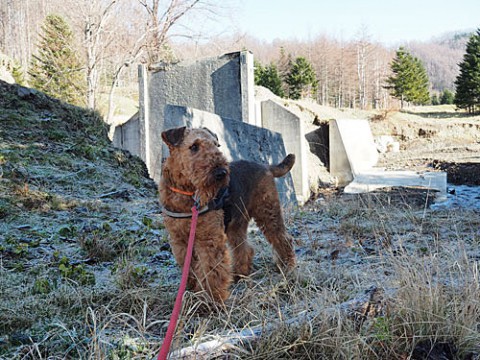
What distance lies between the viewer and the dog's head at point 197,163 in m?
2.75

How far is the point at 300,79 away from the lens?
4147 cm

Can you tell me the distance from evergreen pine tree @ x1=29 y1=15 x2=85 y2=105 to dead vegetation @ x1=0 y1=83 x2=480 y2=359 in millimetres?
22233

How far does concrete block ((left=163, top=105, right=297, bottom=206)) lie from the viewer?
227 inches

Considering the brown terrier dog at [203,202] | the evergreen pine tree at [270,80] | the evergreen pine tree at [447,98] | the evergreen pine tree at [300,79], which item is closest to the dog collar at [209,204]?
the brown terrier dog at [203,202]

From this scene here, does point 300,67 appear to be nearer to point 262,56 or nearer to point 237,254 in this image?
point 262,56

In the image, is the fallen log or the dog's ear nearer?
the fallen log

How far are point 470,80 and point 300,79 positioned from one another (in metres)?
16.8

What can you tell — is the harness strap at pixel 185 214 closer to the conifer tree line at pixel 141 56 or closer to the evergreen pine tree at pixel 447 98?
the conifer tree line at pixel 141 56

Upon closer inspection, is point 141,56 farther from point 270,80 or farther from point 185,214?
point 185,214

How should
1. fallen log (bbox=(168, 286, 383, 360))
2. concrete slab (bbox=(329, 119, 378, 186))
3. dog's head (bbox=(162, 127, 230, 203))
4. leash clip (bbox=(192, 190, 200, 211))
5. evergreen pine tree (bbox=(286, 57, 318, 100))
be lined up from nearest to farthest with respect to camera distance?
fallen log (bbox=(168, 286, 383, 360)) → leash clip (bbox=(192, 190, 200, 211)) → dog's head (bbox=(162, 127, 230, 203)) → concrete slab (bbox=(329, 119, 378, 186)) → evergreen pine tree (bbox=(286, 57, 318, 100))

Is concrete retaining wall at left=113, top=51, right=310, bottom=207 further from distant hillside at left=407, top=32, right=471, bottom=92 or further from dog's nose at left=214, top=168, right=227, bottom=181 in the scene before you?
distant hillside at left=407, top=32, right=471, bottom=92

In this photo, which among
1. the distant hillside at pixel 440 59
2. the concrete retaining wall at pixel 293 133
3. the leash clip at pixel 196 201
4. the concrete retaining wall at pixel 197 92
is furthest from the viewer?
the distant hillside at pixel 440 59

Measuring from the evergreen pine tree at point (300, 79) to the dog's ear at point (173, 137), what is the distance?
131 feet

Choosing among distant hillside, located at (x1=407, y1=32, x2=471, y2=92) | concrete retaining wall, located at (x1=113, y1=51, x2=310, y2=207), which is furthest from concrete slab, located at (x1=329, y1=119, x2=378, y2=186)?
distant hillside, located at (x1=407, y1=32, x2=471, y2=92)
